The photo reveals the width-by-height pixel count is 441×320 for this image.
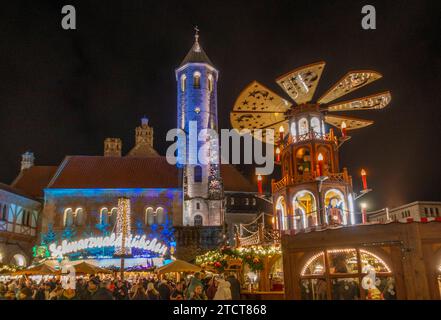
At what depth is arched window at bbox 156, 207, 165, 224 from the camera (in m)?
40.8

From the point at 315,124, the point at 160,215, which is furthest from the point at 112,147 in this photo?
the point at 315,124

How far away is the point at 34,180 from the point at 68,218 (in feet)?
28.1

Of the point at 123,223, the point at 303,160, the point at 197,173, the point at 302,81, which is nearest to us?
the point at 302,81

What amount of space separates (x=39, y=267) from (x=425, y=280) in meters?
18.5

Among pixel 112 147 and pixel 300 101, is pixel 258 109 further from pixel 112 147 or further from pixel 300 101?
pixel 112 147

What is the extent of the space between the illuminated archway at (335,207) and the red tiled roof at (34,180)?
113 ft

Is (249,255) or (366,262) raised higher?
(249,255)

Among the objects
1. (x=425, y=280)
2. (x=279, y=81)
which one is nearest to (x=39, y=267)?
(x=279, y=81)

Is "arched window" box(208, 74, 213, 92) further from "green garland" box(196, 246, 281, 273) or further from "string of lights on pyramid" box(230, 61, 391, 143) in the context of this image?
"green garland" box(196, 246, 281, 273)

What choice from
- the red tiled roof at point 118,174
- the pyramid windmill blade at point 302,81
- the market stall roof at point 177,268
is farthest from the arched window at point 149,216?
the pyramid windmill blade at point 302,81

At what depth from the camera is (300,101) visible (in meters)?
22.1

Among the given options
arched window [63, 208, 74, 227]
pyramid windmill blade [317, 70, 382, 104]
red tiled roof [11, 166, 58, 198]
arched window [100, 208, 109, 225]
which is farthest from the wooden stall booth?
red tiled roof [11, 166, 58, 198]
